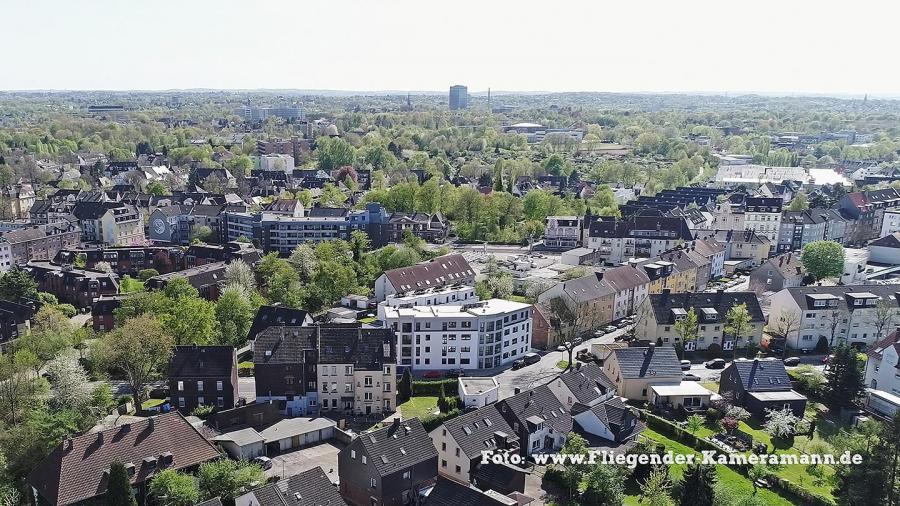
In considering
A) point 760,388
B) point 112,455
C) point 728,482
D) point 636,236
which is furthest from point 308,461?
point 636,236

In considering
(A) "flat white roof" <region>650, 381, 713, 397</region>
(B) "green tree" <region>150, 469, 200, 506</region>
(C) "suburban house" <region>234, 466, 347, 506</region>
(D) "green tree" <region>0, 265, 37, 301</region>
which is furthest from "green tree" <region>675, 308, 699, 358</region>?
(D) "green tree" <region>0, 265, 37, 301</region>

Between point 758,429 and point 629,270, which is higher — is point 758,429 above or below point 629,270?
below

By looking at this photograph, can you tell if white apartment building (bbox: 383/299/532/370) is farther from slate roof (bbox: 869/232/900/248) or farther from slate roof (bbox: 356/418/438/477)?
slate roof (bbox: 869/232/900/248)

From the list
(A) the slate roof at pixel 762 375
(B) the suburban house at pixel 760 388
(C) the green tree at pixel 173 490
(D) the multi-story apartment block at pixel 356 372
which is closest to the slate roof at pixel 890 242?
(B) the suburban house at pixel 760 388

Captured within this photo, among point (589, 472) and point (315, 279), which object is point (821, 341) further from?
point (315, 279)

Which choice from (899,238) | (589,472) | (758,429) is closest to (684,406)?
(758,429)
